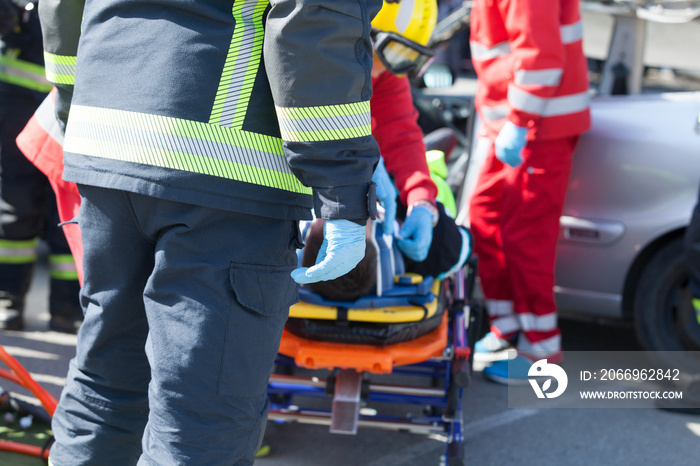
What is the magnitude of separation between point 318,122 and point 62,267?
2649 mm

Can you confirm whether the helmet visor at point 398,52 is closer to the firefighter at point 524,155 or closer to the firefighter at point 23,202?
the firefighter at point 524,155

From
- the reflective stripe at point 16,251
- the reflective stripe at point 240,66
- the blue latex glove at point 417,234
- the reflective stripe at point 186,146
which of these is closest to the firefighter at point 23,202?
the reflective stripe at point 16,251

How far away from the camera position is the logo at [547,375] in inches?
138

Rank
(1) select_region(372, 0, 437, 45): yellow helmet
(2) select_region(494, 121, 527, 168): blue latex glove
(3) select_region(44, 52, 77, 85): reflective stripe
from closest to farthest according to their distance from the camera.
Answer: (3) select_region(44, 52, 77, 85): reflective stripe < (1) select_region(372, 0, 437, 45): yellow helmet < (2) select_region(494, 121, 527, 168): blue latex glove

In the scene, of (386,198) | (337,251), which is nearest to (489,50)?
(386,198)

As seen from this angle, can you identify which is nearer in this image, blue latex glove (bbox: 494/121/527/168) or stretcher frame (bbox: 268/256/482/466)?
stretcher frame (bbox: 268/256/482/466)

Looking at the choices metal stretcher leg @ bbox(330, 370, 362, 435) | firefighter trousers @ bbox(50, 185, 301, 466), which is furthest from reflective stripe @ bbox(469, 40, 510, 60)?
firefighter trousers @ bbox(50, 185, 301, 466)

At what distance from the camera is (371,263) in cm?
253

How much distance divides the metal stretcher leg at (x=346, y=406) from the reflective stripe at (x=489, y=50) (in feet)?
5.53

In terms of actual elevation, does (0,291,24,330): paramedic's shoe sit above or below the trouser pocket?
below

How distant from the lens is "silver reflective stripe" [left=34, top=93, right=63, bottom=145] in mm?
2303

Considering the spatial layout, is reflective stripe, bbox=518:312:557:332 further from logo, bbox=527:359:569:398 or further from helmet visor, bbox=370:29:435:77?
helmet visor, bbox=370:29:435:77

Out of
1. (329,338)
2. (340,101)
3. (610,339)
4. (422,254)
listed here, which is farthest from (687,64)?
(340,101)

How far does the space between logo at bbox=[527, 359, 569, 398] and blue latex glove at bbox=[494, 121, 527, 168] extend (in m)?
0.96
